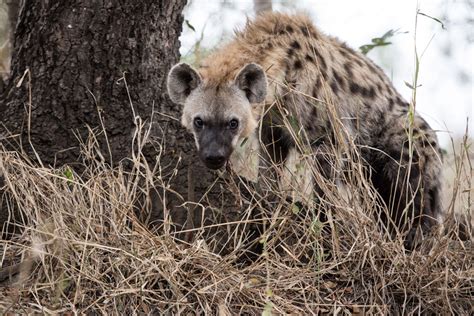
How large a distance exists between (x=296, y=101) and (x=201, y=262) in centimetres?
163

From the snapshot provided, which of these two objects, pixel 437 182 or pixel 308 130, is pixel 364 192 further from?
pixel 437 182

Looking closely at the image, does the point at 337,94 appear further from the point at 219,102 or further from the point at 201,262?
the point at 201,262

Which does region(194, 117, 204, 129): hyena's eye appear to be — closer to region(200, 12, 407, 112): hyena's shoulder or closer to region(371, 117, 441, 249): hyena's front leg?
region(200, 12, 407, 112): hyena's shoulder

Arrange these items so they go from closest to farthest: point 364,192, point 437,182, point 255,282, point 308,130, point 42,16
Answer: point 255,282, point 364,192, point 42,16, point 308,130, point 437,182

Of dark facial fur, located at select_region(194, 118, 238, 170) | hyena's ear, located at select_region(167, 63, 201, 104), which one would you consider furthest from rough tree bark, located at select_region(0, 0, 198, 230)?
dark facial fur, located at select_region(194, 118, 238, 170)

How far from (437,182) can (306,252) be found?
1.77 m

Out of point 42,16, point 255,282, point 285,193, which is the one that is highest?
point 42,16

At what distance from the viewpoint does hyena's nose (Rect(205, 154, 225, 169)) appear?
4.56 meters

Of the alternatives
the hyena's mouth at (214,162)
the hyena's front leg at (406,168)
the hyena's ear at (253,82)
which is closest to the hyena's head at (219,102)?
the hyena's ear at (253,82)

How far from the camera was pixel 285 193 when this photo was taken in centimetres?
425

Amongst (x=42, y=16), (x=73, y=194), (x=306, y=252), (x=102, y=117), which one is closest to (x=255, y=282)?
(x=306, y=252)

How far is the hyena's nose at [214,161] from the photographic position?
4.56 m

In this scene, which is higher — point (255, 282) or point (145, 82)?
point (145, 82)

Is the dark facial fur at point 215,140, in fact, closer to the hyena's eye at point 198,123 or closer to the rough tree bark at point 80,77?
the hyena's eye at point 198,123
